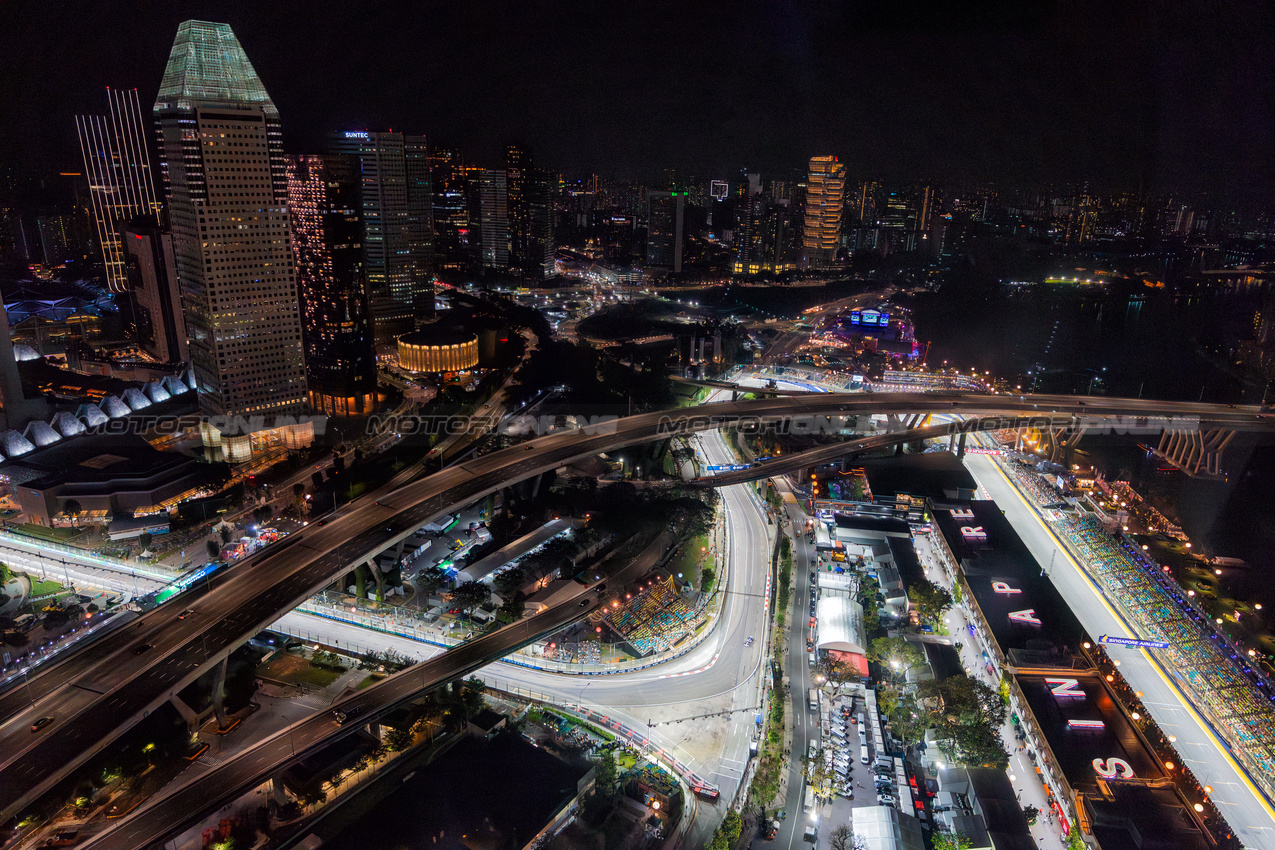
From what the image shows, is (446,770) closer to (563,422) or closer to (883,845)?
(883,845)

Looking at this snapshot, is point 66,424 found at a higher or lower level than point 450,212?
lower

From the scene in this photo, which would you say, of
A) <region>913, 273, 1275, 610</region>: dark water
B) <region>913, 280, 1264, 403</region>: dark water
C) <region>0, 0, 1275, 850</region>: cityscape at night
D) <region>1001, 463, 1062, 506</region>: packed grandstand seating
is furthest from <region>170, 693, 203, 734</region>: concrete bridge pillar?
<region>913, 280, 1264, 403</region>: dark water

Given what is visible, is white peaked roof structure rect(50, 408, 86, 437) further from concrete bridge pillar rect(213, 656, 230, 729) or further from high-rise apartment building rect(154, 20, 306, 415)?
concrete bridge pillar rect(213, 656, 230, 729)

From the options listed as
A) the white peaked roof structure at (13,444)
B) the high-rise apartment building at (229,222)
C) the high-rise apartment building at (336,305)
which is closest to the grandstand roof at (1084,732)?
the high-rise apartment building at (229,222)

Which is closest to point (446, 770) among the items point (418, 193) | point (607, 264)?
point (418, 193)

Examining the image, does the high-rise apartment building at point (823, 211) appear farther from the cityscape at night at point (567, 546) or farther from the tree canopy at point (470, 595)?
the tree canopy at point (470, 595)

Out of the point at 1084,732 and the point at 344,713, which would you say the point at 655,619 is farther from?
the point at 1084,732

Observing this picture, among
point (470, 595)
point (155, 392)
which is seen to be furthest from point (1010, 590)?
point (155, 392)
